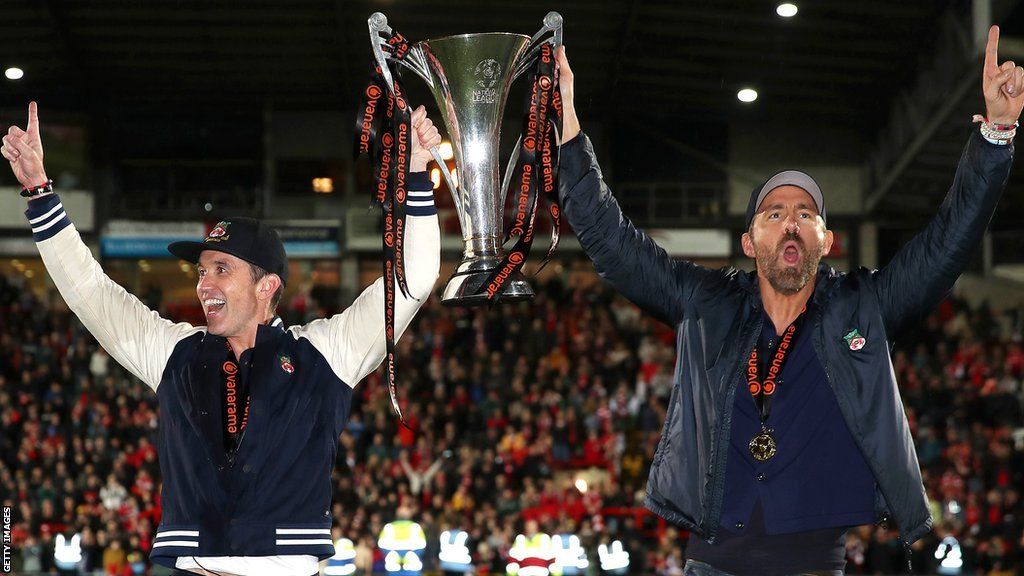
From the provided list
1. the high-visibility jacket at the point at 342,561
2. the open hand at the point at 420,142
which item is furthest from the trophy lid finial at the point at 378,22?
the high-visibility jacket at the point at 342,561

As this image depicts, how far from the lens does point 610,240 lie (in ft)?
11.3

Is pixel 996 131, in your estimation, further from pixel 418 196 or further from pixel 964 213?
pixel 418 196

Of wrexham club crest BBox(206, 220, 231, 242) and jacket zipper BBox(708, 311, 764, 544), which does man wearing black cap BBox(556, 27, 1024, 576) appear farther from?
wrexham club crest BBox(206, 220, 231, 242)

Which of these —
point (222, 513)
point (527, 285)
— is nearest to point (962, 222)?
point (527, 285)

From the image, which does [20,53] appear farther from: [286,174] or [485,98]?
[485,98]

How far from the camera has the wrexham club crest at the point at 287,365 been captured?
12.0ft

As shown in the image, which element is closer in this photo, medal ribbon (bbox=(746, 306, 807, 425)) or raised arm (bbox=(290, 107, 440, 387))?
medal ribbon (bbox=(746, 306, 807, 425))

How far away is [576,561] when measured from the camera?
14.8 meters

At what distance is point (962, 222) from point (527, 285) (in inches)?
46.4

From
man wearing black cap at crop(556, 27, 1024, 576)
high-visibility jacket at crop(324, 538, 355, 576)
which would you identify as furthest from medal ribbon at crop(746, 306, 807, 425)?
high-visibility jacket at crop(324, 538, 355, 576)

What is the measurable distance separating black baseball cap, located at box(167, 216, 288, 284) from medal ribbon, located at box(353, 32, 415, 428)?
0.32 meters

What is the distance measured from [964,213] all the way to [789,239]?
43 cm

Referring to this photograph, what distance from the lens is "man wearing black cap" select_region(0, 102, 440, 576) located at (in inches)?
135

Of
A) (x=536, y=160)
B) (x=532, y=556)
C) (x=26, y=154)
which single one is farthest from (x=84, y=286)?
(x=532, y=556)
